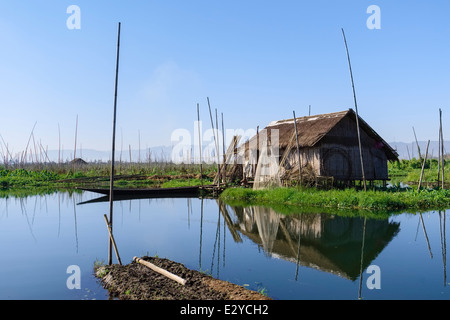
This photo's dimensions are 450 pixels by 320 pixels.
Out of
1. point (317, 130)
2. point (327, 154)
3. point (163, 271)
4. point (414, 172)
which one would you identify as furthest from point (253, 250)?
point (414, 172)

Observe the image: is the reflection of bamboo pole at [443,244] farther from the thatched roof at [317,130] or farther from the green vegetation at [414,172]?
the green vegetation at [414,172]

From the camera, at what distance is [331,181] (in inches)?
595

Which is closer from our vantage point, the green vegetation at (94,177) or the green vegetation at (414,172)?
the green vegetation at (414,172)

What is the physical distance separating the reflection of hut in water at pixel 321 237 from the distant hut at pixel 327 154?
4.47 m

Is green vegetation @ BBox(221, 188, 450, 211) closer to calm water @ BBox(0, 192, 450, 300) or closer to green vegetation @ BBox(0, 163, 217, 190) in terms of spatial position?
calm water @ BBox(0, 192, 450, 300)

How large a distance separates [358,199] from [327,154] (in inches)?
160

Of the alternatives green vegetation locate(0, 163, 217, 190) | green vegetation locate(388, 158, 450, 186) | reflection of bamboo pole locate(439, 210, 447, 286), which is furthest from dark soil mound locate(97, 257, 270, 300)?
green vegetation locate(388, 158, 450, 186)

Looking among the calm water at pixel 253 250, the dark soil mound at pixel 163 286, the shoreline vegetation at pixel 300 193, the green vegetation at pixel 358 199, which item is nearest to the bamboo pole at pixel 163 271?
the dark soil mound at pixel 163 286

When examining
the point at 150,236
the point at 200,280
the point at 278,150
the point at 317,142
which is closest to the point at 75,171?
the point at 278,150

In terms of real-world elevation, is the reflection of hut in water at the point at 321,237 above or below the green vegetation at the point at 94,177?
below

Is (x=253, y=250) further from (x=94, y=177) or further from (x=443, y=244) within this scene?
(x=94, y=177)

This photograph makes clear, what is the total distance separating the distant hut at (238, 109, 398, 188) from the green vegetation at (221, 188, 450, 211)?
1.25m

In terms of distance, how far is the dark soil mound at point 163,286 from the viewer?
452 centimetres
